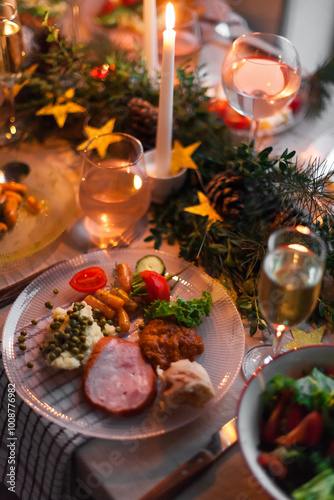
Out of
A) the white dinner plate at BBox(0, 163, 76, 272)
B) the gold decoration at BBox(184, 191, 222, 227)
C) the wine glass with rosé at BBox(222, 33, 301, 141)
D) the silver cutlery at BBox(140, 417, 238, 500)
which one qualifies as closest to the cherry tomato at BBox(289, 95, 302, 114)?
the wine glass with rosé at BBox(222, 33, 301, 141)

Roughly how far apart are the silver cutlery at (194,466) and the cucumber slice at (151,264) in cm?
42

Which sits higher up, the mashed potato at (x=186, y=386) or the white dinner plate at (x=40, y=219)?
the mashed potato at (x=186, y=386)

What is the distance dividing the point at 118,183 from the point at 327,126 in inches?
34.0

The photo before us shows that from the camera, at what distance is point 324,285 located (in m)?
1.22

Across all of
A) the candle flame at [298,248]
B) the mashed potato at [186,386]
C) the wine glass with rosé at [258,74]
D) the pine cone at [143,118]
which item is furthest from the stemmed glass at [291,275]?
the pine cone at [143,118]

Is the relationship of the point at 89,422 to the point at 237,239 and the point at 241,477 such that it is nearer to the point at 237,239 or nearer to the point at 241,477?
the point at 241,477

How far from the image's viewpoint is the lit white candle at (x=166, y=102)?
1.21m

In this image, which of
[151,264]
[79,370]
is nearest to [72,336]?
[79,370]

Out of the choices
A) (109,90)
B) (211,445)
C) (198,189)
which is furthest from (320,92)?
(211,445)

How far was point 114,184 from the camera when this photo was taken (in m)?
1.26

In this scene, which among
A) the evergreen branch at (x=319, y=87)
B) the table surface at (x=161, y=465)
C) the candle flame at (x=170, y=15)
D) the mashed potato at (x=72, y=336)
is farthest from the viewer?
the evergreen branch at (x=319, y=87)

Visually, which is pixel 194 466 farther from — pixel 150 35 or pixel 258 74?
pixel 150 35

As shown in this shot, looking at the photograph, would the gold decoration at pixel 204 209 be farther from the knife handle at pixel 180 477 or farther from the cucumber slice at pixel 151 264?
the knife handle at pixel 180 477

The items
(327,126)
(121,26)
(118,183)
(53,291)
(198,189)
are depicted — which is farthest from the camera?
(121,26)
